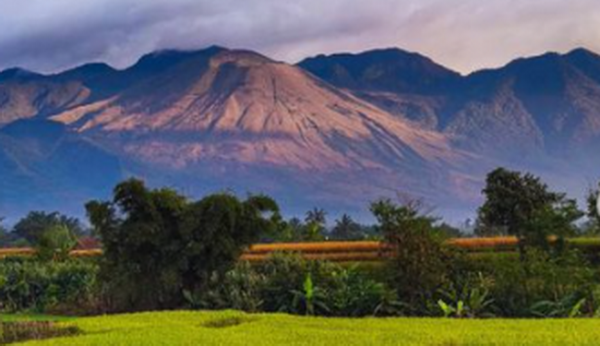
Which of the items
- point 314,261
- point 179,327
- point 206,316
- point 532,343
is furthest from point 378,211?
point 532,343

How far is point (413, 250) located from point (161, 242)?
9508 mm

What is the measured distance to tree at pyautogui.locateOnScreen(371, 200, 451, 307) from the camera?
106 ft

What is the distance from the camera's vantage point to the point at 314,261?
114 feet

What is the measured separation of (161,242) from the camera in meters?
35.7

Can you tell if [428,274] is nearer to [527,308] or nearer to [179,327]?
[527,308]

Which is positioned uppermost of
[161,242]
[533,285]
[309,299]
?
[161,242]

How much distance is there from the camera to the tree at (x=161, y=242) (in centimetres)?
3556

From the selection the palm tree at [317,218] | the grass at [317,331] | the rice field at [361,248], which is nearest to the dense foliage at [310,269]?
the rice field at [361,248]

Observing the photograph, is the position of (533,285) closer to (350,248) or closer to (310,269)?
(310,269)

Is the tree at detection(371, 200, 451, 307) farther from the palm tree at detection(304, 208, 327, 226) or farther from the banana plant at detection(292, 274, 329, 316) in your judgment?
the palm tree at detection(304, 208, 327, 226)

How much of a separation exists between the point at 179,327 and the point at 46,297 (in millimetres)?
23201

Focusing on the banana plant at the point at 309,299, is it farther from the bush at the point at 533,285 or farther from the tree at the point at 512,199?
the tree at the point at 512,199

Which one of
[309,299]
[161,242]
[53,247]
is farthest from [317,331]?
[53,247]

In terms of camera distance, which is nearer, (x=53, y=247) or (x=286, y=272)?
(x=286, y=272)
